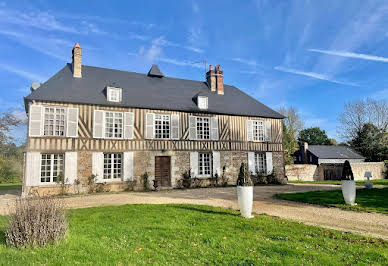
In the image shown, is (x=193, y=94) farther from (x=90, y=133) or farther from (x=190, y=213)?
(x=190, y=213)

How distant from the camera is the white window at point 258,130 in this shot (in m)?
15.2

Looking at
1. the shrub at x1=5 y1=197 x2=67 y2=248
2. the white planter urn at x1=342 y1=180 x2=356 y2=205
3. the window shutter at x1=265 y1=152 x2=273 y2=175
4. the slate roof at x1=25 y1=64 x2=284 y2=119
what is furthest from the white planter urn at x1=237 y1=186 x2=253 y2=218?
the window shutter at x1=265 y1=152 x2=273 y2=175

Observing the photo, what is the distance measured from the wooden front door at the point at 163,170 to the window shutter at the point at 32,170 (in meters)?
5.10

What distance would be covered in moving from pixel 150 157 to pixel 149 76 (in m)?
5.59

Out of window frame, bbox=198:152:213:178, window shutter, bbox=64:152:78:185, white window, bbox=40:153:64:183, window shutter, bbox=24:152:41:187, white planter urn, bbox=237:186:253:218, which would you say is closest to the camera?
white planter urn, bbox=237:186:253:218

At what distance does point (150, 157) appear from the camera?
A: 12578 millimetres

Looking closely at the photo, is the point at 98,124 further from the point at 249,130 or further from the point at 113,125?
the point at 249,130

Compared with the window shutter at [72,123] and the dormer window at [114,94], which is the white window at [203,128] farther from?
the window shutter at [72,123]

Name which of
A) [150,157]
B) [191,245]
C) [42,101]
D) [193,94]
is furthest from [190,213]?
[193,94]

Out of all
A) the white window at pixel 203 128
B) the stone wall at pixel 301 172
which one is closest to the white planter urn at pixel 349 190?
the white window at pixel 203 128

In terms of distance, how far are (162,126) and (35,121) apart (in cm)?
556

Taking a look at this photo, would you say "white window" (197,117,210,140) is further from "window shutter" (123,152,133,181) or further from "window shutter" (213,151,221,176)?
"window shutter" (123,152,133,181)

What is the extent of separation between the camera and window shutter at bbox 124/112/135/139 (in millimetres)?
12180

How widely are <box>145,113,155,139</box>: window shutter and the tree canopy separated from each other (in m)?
33.3
